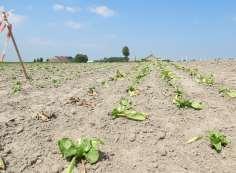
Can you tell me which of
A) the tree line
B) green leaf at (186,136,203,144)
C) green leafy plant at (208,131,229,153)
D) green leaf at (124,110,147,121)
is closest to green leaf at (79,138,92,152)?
green leaf at (186,136,203,144)

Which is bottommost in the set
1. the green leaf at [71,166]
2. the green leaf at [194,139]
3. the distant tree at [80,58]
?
the distant tree at [80,58]

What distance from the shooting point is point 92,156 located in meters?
4.80

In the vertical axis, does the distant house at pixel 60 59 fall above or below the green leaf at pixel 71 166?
below

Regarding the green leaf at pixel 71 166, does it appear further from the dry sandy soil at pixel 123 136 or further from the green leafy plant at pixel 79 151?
the dry sandy soil at pixel 123 136

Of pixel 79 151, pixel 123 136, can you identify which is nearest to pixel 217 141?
pixel 123 136

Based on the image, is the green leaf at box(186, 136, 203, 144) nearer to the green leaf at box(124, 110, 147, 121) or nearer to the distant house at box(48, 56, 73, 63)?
the green leaf at box(124, 110, 147, 121)

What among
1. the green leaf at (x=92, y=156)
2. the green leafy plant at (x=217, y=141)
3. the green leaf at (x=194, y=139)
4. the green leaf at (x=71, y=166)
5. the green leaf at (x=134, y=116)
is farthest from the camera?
the green leaf at (x=134, y=116)

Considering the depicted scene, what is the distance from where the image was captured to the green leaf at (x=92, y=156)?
188 inches

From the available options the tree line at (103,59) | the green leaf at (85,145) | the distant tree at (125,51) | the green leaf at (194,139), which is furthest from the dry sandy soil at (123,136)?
the distant tree at (125,51)

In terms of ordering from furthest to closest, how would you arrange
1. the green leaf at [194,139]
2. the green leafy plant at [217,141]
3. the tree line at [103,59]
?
A: the tree line at [103,59] < the green leaf at [194,139] < the green leafy plant at [217,141]

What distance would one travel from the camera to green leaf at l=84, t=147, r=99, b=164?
479cm

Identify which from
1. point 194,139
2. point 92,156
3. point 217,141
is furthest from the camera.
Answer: point 194,139

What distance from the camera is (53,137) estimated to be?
18.8ft

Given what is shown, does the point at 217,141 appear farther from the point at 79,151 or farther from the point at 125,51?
the point at 125,51
